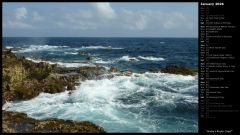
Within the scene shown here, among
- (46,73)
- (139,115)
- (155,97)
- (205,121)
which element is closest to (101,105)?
(139,115)

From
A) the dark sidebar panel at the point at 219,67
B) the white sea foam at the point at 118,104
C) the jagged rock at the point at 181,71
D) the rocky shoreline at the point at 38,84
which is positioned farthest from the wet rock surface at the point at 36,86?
the jagged rock at the point at 181,71

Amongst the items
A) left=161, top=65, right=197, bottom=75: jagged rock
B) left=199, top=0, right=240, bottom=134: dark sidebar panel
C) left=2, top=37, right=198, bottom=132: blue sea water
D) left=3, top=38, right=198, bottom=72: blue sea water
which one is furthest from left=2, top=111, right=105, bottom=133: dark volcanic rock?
left=3, top=38, right=198, bottom=72: blue sea water

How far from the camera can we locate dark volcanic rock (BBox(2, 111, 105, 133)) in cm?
1516

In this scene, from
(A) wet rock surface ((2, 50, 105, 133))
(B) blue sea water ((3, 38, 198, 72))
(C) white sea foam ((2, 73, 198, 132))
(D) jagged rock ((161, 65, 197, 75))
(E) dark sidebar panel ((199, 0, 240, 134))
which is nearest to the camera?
(E) dark sidebar panel ((199, 0, 240, 134))

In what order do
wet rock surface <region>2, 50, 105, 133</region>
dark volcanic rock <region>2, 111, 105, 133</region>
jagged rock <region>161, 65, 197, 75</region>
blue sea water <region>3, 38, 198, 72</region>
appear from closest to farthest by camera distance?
dark volcanic rock <region>2, 111, 105, 133</region>, wet rock surface <region>2, 50, 105, 133</region>, jagged rock <region>161, 65, 197, 75</region>, blue sea water <region>3, 38, 198, 72</region>

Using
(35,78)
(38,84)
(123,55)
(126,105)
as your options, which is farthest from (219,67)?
(123,55)

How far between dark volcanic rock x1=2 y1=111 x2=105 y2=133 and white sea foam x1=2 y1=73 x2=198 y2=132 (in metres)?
0.87

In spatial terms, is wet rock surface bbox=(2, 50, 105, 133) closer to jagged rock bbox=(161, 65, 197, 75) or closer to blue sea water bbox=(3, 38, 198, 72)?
jagged rock bbox=(161, 65, 197, 75)

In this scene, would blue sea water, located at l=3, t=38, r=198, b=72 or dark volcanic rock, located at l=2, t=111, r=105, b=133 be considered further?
blue sea water, located at l=3, t=38, r=198, b=72

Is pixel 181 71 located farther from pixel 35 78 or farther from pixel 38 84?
pixel 38 84

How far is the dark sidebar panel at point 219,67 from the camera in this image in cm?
1151

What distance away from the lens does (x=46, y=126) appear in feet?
51.1

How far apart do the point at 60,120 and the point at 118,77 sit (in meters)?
12.1

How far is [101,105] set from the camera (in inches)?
792
